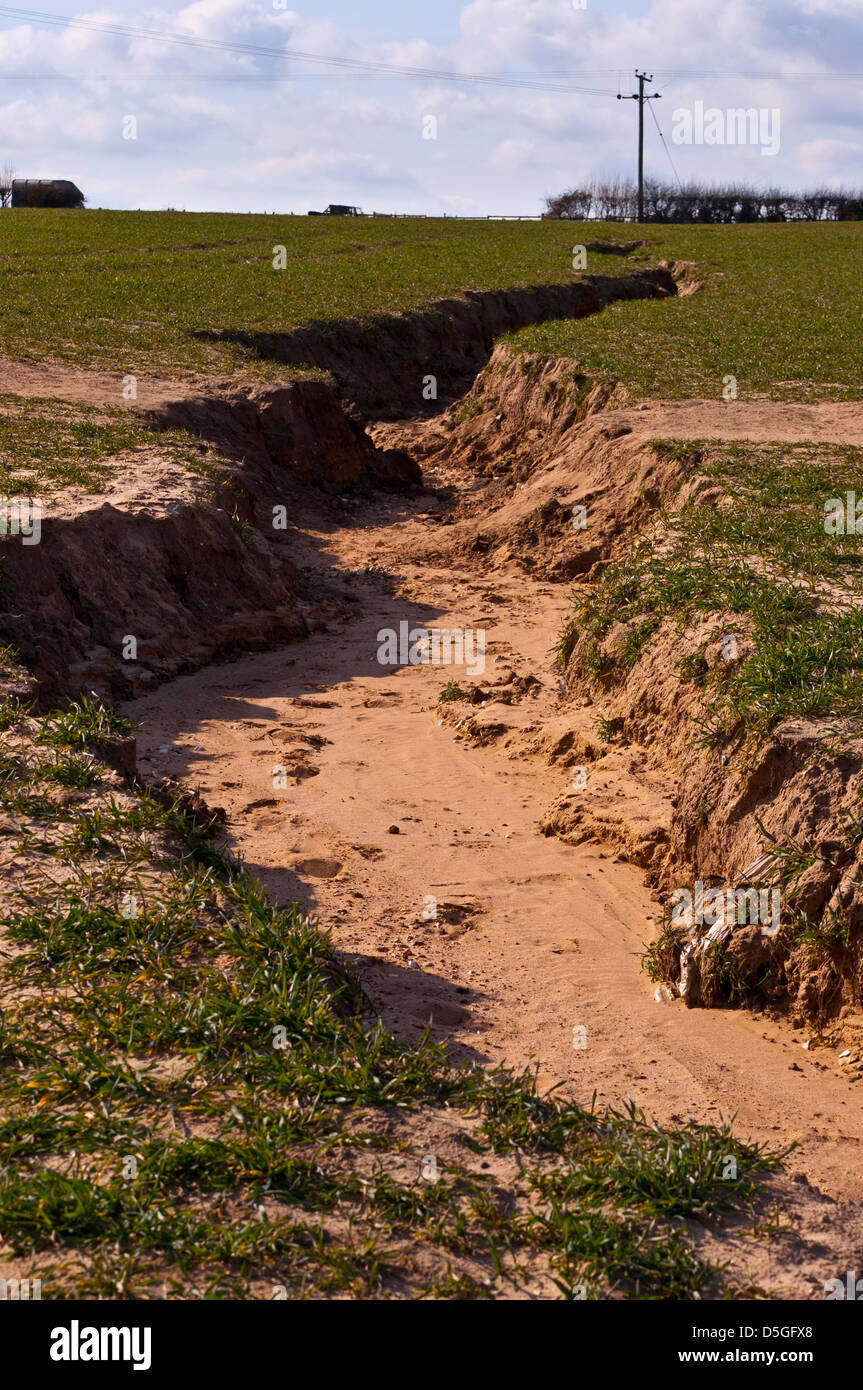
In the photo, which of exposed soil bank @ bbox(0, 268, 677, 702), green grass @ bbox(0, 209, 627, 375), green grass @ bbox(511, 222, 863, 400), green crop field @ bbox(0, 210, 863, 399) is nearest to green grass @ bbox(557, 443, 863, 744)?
exposed soil bank @ bbox(0, 268, 677, 702)

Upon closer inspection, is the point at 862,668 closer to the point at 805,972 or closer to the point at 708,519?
the point at 805,972

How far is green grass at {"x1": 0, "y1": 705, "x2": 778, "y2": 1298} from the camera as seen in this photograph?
2850mm

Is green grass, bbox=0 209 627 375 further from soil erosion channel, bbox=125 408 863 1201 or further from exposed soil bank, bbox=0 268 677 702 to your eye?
soil erosion channel, bbox=125 408 863 1201

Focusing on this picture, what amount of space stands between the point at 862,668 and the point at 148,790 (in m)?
3.65

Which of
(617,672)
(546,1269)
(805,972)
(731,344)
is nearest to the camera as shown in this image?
(546,1269)

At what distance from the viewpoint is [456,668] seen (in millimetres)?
9258

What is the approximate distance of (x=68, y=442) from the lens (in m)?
10.4

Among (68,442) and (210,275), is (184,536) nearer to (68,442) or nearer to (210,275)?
(68,442)

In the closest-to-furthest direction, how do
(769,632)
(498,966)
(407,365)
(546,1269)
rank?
(546,1269) < (498,966) < (769,632) < (407,365)

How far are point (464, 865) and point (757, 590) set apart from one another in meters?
2.52

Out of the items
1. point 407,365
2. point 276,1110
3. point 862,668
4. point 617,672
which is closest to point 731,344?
point 407,365

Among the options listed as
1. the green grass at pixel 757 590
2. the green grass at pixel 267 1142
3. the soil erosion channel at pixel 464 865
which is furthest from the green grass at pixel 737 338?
the green grass at pixel 267 1142

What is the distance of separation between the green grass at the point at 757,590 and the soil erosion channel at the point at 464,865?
3.36 feet

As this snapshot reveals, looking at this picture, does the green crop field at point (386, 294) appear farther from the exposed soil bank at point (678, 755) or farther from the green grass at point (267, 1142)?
the green grass at point (267, 1142)
